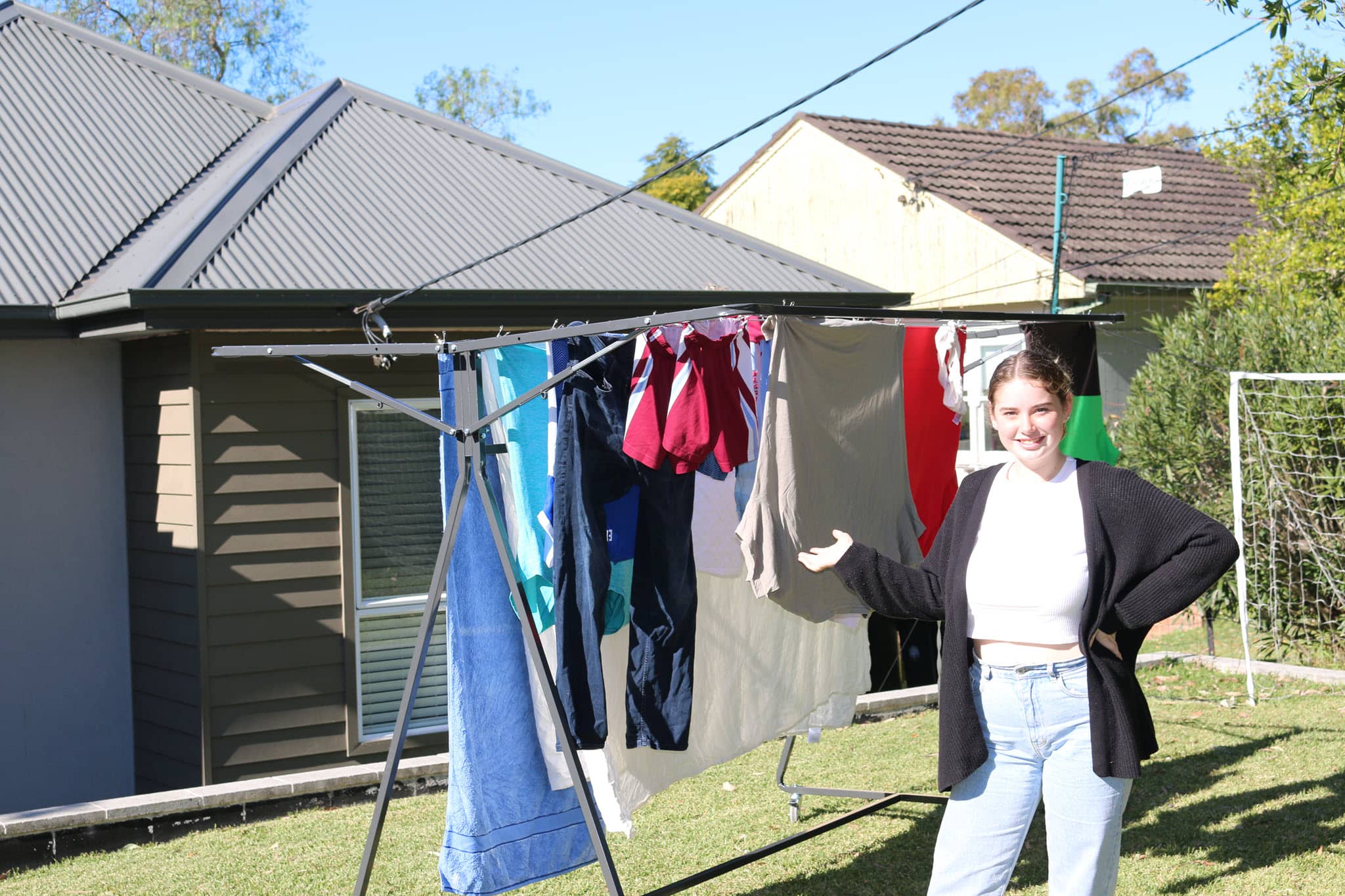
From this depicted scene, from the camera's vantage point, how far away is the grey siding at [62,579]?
7180 mm

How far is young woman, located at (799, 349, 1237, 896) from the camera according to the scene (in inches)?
124

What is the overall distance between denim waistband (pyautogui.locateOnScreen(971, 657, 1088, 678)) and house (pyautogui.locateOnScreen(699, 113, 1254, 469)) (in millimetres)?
8383

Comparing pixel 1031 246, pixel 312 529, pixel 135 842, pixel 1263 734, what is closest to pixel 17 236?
pixel 312 529

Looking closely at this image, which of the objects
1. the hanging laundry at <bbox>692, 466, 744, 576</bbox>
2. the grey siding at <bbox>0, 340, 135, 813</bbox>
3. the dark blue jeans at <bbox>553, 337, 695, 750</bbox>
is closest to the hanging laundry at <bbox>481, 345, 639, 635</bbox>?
the dark blue jeans at <bbox>553, 337, 695, 750</bbox>

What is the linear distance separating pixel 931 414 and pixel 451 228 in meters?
3.86

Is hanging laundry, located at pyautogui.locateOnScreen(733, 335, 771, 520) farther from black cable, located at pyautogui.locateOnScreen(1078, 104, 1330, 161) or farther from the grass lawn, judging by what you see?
black cable, located at pyautogui.locateOnScreen(1078, 104, 1330, 161)

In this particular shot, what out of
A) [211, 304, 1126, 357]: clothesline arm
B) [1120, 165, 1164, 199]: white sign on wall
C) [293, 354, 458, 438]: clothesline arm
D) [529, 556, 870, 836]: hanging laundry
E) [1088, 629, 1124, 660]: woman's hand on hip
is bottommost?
[529, 556, 870, 836]: hanging laundry

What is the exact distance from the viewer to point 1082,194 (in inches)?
621

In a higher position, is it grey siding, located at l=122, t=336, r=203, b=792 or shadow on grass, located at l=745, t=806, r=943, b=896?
grey siding, located at l=122, t=336, r=203, b=792

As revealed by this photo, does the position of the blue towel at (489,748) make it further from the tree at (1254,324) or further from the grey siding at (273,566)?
the tree at (1254,324)

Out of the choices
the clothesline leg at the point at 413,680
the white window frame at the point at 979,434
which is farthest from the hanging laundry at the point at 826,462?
the white window frame at the point at 979,434

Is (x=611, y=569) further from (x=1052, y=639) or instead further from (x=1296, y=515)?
(x=1296, y=515)

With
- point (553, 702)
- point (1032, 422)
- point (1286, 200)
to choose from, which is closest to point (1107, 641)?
point (1032, 422)

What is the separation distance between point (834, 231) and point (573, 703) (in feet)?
43.6
